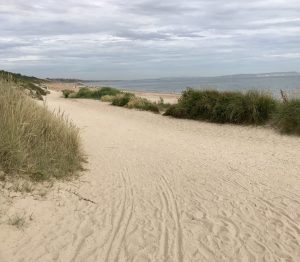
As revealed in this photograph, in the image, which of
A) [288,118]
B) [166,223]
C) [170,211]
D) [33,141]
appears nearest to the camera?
[166,223]

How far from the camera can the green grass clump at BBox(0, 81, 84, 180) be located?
6844mm

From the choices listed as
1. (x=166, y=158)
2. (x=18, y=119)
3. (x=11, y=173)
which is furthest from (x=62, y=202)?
(x=166, y=158)

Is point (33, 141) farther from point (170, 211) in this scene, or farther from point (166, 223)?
point (166, 223)

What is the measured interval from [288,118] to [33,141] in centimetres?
1000

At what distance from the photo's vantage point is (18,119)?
314 inches

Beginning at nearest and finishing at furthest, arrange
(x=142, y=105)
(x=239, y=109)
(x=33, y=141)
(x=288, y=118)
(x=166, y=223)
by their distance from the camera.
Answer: (x=166, y=223)
(x=33, y=141)
(x=288, y=118)
(x=239, y=109)
(x=142, y=105)

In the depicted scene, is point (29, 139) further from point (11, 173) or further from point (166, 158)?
point (166, 158)

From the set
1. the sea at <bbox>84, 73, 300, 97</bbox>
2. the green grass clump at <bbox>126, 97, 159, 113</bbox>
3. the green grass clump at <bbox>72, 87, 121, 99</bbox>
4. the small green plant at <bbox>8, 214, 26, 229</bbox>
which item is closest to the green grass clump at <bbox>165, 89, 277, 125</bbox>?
the sea at <bbox>84, 73, 300, 97</bbox>

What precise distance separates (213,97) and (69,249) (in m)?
14.8

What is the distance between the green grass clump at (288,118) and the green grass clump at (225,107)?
0.97 m

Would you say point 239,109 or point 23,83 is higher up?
point 23,83

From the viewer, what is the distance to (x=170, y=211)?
6703mm

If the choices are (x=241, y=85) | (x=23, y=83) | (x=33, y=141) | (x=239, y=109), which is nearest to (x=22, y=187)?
(x=33, y=141)

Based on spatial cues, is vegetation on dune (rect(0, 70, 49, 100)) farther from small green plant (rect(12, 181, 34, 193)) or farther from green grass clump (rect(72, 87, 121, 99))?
green grass clump (rect(72, 87, 121, 99))
